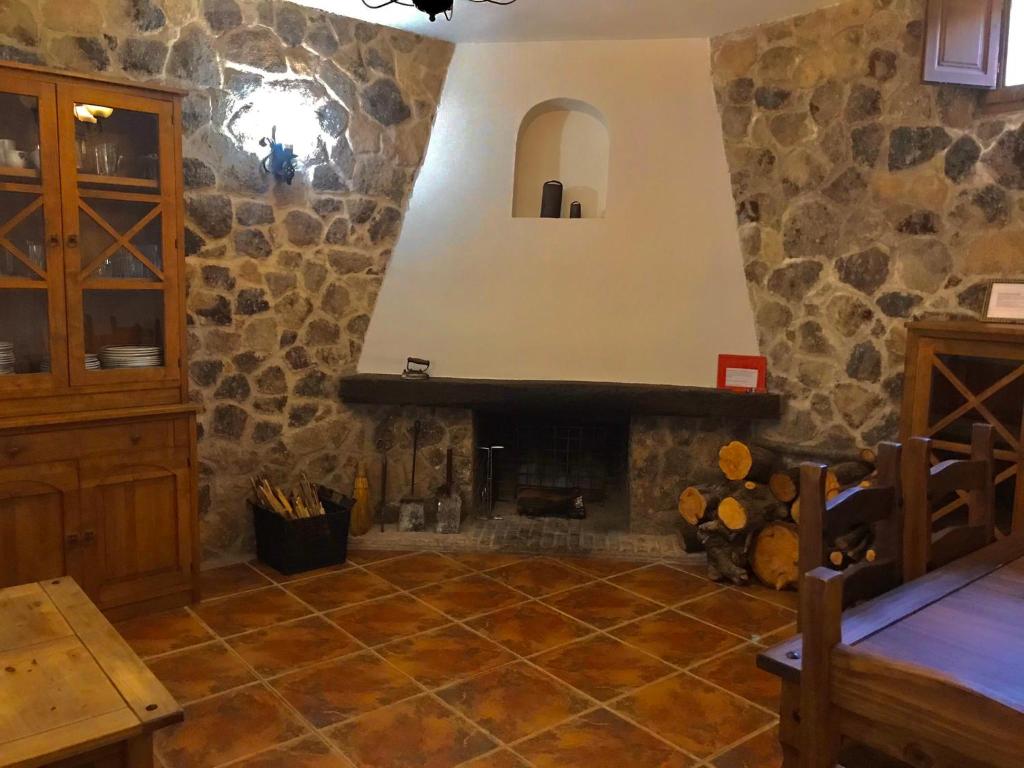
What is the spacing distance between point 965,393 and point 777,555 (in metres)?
1.07

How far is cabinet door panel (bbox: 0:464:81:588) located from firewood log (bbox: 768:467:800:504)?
3038mm

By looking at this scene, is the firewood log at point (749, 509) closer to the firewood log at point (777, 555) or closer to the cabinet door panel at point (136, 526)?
the firewood log at point (777, 555)

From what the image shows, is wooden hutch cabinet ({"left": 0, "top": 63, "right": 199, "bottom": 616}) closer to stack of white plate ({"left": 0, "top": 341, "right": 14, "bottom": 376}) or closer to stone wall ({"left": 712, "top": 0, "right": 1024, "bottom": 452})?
stack of white plate ({"left": 0, "top": 341, "right": 14, "bottom": 376})

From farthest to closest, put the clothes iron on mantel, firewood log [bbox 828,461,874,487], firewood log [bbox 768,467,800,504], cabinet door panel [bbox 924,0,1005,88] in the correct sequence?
the clothes iron on mantel → firewood log [bbox 768,467,800,504] → firewood log [bbox 828,461,874,487] → cabinet door panel [bbox 924,0,1005,88]

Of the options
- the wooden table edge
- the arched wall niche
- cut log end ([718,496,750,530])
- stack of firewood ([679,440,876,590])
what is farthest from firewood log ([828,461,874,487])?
the wooden table edge

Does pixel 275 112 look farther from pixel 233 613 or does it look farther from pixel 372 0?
pixel 233 613

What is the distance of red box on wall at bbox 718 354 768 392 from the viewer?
13.4 feet

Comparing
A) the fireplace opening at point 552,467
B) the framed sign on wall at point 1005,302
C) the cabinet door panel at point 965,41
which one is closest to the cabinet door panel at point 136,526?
the fireplace opening at point 552,467

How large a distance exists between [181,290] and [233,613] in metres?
1.34

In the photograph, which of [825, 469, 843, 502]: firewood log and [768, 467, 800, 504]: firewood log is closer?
[825, 469, 843, 502]: firewood log

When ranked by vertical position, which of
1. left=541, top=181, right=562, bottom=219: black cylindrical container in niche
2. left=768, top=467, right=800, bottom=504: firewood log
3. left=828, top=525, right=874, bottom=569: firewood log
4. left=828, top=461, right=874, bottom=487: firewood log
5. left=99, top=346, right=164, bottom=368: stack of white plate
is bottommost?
left=828, top=525, right=874, bottom=569: firewood log

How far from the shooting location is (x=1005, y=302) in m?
3.25

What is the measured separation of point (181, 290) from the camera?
323 cm

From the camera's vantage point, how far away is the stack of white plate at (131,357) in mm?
3090
